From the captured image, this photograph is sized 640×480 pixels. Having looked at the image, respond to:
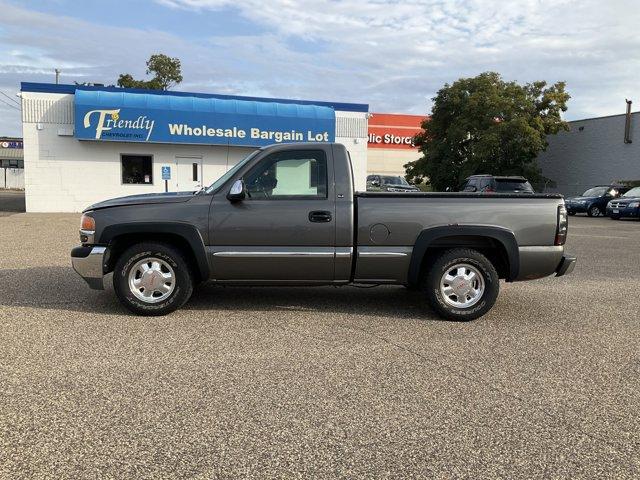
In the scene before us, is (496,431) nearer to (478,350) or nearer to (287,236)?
(478,350)

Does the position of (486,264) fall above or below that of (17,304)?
above

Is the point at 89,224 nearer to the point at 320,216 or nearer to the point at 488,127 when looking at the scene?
the point at 320,216

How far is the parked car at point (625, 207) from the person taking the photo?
24.3 m

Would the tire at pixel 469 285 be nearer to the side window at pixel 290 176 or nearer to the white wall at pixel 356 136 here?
the side window at pixel 290 176

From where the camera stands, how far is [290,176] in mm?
6074

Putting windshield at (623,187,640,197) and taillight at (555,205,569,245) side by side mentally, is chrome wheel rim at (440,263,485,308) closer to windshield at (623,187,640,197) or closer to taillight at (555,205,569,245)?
taillight at (555,205,569,245)

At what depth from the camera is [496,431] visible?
3438 millimetres

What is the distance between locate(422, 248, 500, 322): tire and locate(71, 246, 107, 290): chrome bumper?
11.5 feet

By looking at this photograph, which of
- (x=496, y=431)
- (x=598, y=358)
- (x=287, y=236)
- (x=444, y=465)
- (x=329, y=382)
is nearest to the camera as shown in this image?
(x=444, y=465)

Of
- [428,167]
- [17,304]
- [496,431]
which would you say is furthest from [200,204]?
[428,167]

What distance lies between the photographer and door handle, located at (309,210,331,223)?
5926 millimetres

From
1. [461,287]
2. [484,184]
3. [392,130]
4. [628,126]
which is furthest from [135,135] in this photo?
[392,130]

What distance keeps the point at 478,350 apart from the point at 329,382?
1625 mm

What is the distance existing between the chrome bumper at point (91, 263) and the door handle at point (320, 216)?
7.32 ft
